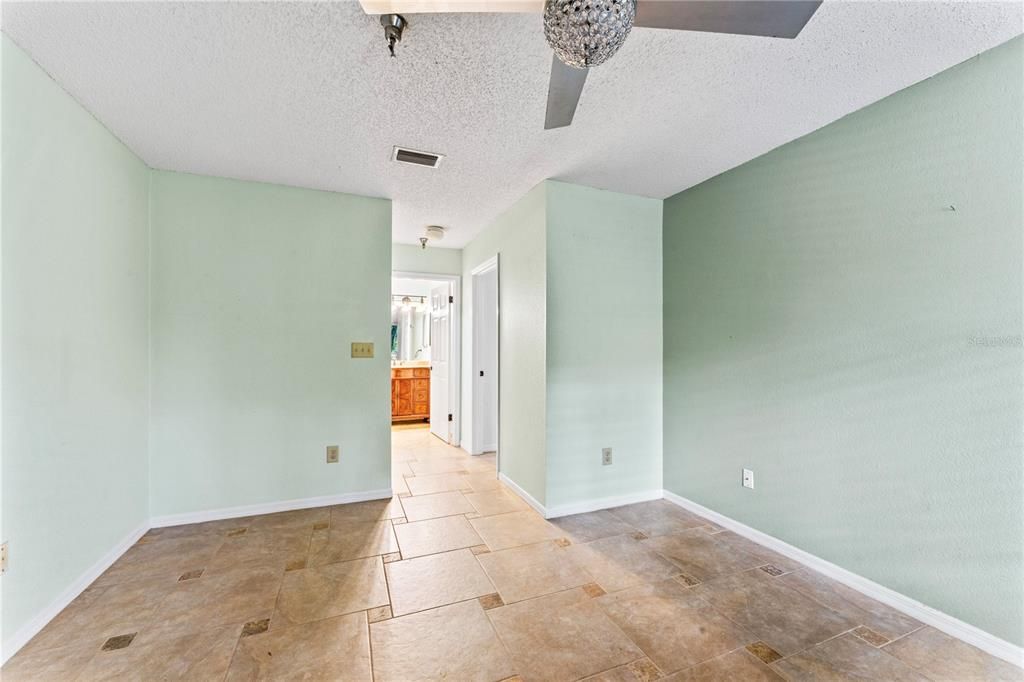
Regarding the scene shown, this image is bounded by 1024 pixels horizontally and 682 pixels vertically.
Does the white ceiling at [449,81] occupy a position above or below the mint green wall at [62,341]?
above

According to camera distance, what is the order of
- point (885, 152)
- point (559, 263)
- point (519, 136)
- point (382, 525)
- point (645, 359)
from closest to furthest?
point (885, 152)
point (519, 136)
point (382, 525)
point (559, 263)
point (645, 359)

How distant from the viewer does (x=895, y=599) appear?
1889 mm

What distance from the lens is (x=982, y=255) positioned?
5.46ft

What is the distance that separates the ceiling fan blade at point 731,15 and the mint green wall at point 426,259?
3693 millimetres

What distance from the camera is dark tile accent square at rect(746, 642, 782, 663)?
1.59 m

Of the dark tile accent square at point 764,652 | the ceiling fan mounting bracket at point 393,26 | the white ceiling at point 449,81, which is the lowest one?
the dark tile accent square at point 764,652

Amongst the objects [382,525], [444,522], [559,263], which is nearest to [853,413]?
[559,263]

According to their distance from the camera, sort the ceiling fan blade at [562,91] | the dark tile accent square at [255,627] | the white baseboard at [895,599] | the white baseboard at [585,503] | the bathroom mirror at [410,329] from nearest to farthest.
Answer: the ceiling fan blade at [562,91] → the white baseboard at [895,599] → the dark tile accent square at [255,627] → the white baseboard at [585,503] → the bathroom mirror at [410,329]

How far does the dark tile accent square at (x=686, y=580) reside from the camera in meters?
2.07

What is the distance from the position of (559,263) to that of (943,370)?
2001 millimetres

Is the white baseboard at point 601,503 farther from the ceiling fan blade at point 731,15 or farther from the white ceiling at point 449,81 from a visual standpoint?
the ceiling fan blade at point 731,15

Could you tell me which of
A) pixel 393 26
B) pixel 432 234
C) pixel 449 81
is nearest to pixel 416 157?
pixel 449 81

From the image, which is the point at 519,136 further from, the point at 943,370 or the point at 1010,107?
the point at 943,370

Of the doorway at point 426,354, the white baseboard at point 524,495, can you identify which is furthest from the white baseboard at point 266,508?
the doorway at point 426,354
